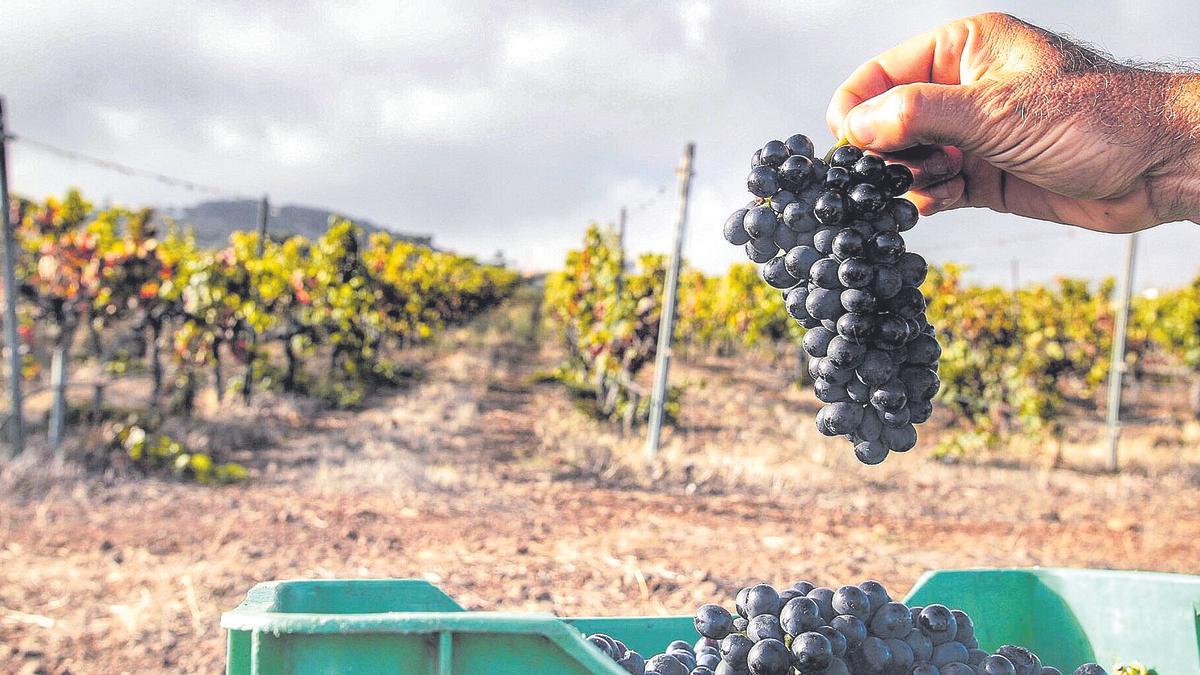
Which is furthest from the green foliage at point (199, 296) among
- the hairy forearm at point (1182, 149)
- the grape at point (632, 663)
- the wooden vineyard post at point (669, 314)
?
the hairy forearm at point (1182, 149)

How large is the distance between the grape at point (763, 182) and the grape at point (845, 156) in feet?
0.37

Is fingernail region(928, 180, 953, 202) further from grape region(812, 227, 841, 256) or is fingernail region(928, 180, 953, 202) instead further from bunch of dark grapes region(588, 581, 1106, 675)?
bunch of dark grapes region(588, 581, 1106, 675)

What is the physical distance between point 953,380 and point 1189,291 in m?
7.28

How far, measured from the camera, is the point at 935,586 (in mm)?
1907

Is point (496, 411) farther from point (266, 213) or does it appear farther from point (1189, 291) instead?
point (1189, 291)

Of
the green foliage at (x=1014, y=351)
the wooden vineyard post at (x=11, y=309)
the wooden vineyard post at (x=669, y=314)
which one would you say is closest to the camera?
the wooden vineyard post at (x=11, y=309)

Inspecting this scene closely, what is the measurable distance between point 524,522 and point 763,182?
395 centimetres

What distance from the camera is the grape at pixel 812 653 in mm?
1337

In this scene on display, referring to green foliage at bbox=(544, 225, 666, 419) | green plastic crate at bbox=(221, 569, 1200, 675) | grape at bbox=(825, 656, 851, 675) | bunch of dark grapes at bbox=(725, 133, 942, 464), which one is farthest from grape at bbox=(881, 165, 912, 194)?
green foliage at bbox=(544, 225, 666, 419)

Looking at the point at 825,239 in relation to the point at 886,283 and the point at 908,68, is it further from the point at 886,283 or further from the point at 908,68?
the point at 908,68

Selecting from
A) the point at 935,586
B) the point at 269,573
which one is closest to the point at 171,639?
the point at 269,573

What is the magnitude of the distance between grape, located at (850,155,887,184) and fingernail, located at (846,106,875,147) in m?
0.06

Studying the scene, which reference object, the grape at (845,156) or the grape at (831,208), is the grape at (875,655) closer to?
the grape at (831,208)

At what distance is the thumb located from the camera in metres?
1.49
